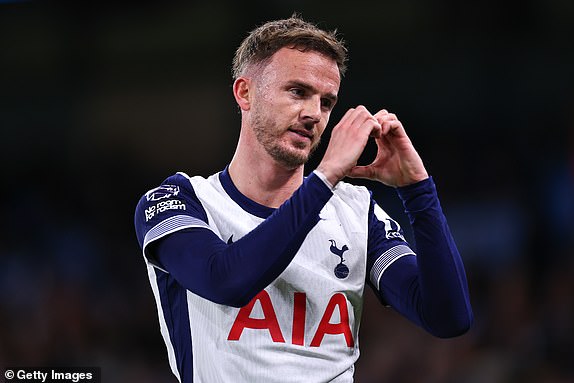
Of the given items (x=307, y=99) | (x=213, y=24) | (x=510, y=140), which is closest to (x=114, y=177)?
(x=213, y=24)

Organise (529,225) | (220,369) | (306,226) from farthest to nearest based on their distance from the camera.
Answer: (529,225) → (220,369) → (306,226)

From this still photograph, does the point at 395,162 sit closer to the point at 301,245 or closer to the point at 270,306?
the point at 301,245

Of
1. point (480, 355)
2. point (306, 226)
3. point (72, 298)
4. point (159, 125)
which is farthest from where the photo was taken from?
point (159, 125)

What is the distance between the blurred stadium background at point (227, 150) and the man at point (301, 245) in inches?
117

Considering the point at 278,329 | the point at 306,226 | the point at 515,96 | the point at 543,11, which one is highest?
the point at 543,11

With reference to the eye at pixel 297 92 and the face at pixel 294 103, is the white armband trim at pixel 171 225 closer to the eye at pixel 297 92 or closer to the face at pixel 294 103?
the face at pixel 294 103

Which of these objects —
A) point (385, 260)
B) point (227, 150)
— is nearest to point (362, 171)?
point (385, 260)

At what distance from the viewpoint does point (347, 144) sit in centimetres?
250

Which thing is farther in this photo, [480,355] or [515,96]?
[515,96]

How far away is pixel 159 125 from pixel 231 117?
2.62 feet

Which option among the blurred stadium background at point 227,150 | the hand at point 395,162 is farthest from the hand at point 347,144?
the blurred stadium background at point 227,150

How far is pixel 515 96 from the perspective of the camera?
261 inches

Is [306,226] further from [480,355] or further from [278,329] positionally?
[480,355]

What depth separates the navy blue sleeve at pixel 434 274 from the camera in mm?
2703
